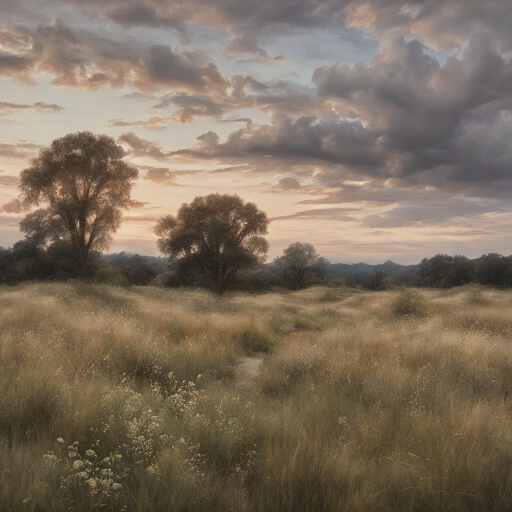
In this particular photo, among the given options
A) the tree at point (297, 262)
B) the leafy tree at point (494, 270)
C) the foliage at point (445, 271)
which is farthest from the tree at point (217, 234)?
the leafy tree at point (494, 270)

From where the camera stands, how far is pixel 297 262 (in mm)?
64188

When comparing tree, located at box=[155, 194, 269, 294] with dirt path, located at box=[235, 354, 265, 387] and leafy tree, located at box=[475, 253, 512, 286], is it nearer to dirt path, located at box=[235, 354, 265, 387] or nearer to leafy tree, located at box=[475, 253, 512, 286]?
dirt path, located at box=[235, 354, 265, 387]

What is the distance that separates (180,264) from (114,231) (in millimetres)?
8758

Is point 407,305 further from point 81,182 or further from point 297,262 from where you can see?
point 297,262

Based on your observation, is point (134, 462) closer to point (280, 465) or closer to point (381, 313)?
point (280, 465)

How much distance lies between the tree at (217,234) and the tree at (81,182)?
22.5ft

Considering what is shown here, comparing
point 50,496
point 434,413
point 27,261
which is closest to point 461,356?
point 434,413

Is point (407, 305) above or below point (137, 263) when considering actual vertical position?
below

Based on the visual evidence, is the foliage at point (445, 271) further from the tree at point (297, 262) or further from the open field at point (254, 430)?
the open field at point (254, 430)

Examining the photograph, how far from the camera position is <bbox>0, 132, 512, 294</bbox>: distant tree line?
25766 millimetres

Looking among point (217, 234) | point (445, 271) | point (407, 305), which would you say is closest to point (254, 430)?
point (407, 305)

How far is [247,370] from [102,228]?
2379 centimetres

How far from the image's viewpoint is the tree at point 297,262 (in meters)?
63.7

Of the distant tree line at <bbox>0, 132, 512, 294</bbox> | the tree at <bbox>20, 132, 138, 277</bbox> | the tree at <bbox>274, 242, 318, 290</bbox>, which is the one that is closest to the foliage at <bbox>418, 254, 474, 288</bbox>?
the tree at <bbox>274, 242, 318, 290</bbox>
